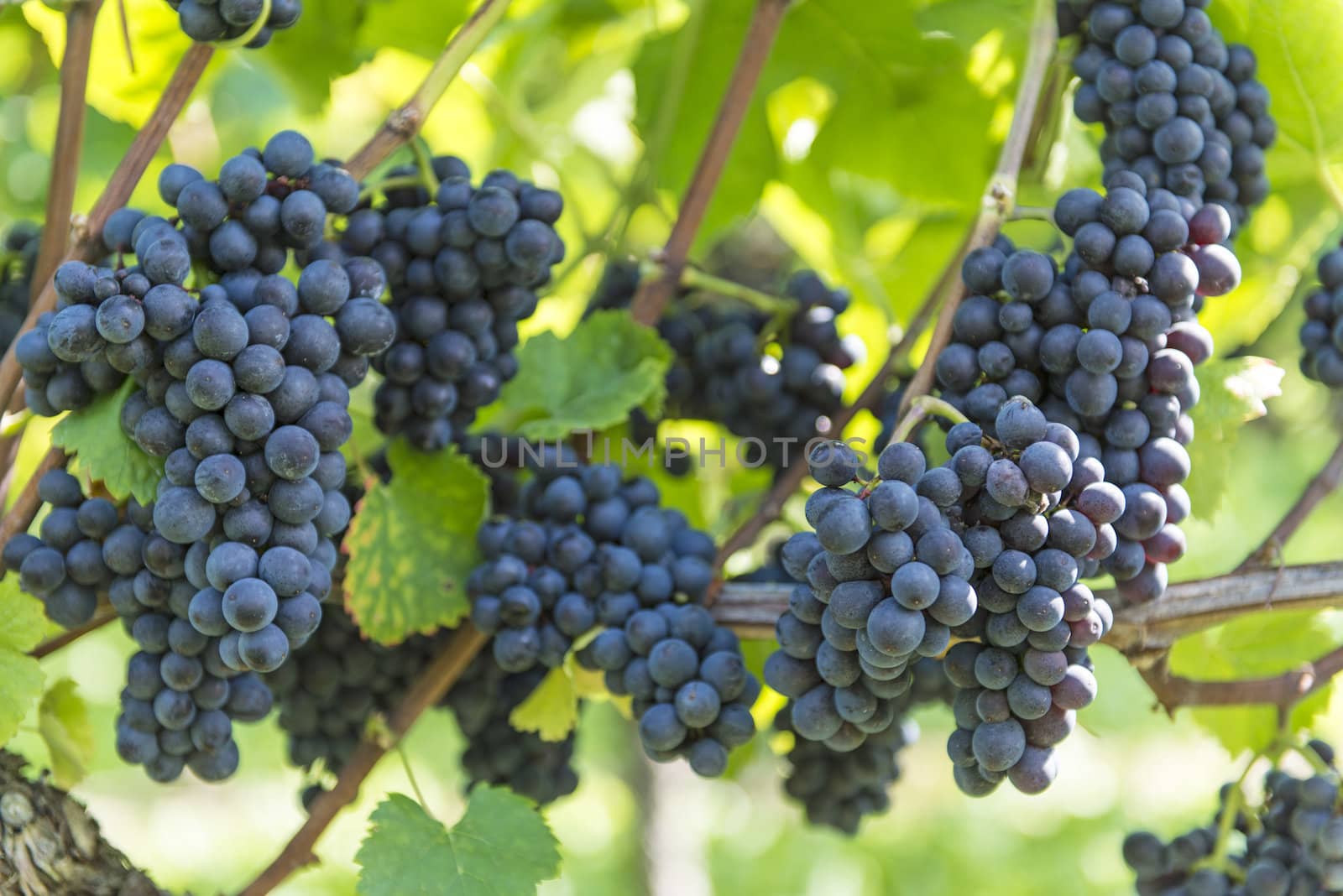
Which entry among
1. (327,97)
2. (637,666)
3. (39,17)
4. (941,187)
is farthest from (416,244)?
(39,17)

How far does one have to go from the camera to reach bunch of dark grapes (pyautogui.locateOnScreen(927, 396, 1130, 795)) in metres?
0.79

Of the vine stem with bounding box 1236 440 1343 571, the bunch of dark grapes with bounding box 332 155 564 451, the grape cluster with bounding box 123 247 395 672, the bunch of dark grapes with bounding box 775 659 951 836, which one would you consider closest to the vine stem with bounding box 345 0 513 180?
the bunch of dark grapes with bounding box 332 155 564 451

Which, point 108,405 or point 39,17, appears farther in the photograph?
point 39,17

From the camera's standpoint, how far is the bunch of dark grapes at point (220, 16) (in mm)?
874

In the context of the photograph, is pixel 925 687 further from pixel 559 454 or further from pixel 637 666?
pixel 559 454

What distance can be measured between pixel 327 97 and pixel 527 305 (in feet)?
1.95

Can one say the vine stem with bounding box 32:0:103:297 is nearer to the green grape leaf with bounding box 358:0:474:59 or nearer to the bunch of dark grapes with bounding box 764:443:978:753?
the green grape leaf with bounding box 358:0:474:59

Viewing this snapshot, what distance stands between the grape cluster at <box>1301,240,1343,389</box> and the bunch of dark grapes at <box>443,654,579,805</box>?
0.80 meters

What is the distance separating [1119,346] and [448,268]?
540 mm

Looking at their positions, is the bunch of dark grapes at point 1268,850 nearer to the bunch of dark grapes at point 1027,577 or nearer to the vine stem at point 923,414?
the bunch of dark grapes at point 1027,577

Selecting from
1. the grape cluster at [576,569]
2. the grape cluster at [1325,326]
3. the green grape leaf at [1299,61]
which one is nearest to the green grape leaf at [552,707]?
the grape cluster at [576,569]

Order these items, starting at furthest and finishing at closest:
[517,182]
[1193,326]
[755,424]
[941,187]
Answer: [941,187], [755,424], [517,182], [1193,326]

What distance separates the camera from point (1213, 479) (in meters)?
1.13

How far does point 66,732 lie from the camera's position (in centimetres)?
102
